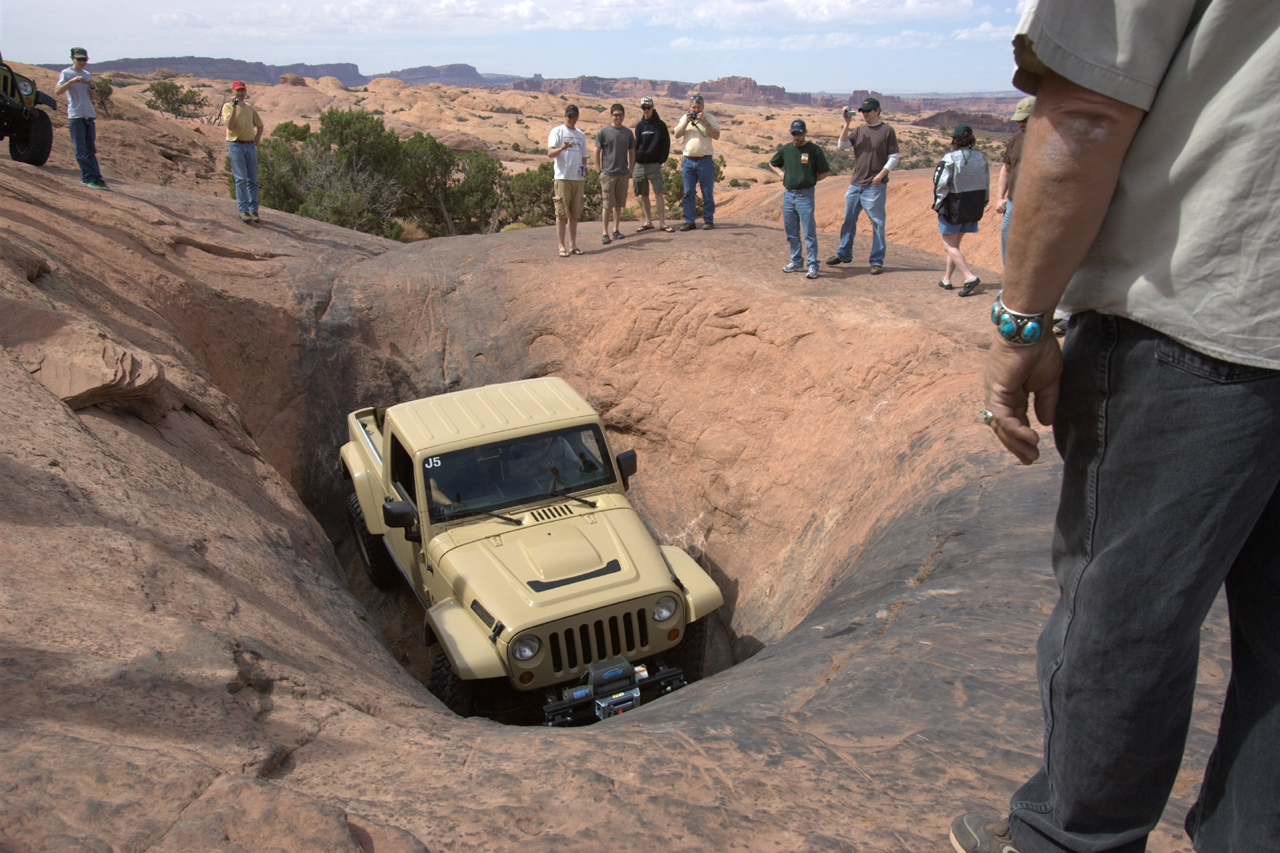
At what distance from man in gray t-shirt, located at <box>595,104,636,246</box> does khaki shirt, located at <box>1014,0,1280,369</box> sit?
9.76 metres

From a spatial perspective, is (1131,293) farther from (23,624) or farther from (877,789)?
(23,624)

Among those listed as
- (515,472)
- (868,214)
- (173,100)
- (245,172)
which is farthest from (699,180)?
(173,100)

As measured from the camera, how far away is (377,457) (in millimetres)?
7055

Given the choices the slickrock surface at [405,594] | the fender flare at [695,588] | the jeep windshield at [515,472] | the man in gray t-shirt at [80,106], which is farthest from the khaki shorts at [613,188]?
the fender flare at [695,588]

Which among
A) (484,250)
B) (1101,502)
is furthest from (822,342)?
(1101,502)

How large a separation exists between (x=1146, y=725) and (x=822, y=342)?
6.87 meters

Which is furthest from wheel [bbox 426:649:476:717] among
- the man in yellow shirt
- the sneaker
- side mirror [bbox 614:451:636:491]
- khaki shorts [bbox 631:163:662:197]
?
the man in yellow shirt

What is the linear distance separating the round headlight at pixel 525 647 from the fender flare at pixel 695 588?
3.39ft

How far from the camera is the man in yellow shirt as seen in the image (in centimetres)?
1099

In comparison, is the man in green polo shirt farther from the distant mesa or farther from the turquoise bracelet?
→ the distant mesa

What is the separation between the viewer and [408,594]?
780 centimetres

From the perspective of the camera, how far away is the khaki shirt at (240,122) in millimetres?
10906

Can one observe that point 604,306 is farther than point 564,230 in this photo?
No

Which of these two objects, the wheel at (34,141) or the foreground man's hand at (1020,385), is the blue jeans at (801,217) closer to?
the foreground man's hand at (1020,385)
